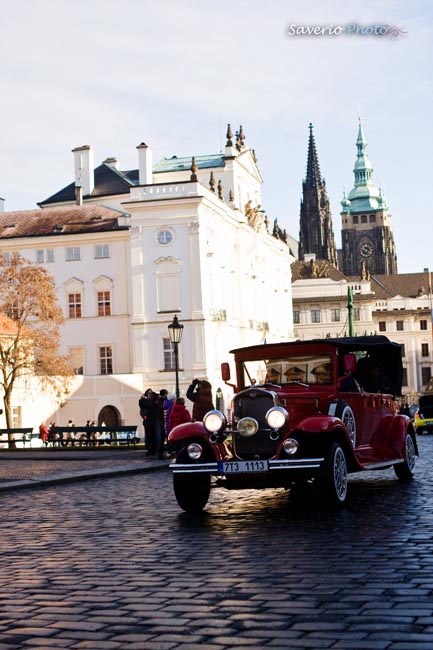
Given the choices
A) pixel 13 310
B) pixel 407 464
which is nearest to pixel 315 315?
pixel 13 310

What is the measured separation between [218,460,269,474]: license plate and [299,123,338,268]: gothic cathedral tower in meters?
150

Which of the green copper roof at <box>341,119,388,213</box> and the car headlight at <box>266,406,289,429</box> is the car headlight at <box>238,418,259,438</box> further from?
the green copper roof at <box>341,119,388,213</box>

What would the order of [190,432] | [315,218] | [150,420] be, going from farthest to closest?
1. [315,218]
2. [150,420]
3. [190,432]

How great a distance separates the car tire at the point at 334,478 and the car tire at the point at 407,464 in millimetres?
3015

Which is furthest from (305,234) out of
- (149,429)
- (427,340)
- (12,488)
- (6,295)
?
(12,488)

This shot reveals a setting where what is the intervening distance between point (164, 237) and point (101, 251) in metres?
4.95

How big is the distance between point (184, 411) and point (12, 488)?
758 centimetres

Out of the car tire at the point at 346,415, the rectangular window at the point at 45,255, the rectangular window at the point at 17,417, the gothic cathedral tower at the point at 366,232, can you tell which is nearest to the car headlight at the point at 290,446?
the car tire at the point at 346,415

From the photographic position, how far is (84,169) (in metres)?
79.2

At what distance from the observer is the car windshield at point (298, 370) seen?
46.0 feet

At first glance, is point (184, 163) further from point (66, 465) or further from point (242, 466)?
point (242, 466)

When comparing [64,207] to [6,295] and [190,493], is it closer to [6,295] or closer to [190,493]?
[6,295]

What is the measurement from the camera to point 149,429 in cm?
2917

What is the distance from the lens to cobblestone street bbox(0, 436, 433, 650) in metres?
6.05
